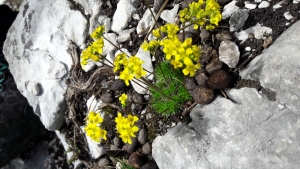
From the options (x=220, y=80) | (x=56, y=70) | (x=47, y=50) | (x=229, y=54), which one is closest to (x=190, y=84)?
(x=220, y=80)

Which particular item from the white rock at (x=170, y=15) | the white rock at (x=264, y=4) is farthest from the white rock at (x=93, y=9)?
the white rock at (x=264, y=4)

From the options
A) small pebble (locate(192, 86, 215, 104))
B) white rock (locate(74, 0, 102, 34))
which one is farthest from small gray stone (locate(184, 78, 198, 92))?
white rock (locate(74, 0, 102, 34))

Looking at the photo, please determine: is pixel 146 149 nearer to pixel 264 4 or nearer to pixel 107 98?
pixel 107 98

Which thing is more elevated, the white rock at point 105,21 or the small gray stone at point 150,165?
the white rock at point 105,21

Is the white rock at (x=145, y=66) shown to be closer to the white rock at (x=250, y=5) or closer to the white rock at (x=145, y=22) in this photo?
the white rock at (x=145, y=22)

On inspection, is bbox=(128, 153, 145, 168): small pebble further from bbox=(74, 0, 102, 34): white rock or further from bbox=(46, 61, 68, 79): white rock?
bbox=(74, 0, 102, 34): white rock

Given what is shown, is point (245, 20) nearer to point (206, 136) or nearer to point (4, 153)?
point (206, 136)
